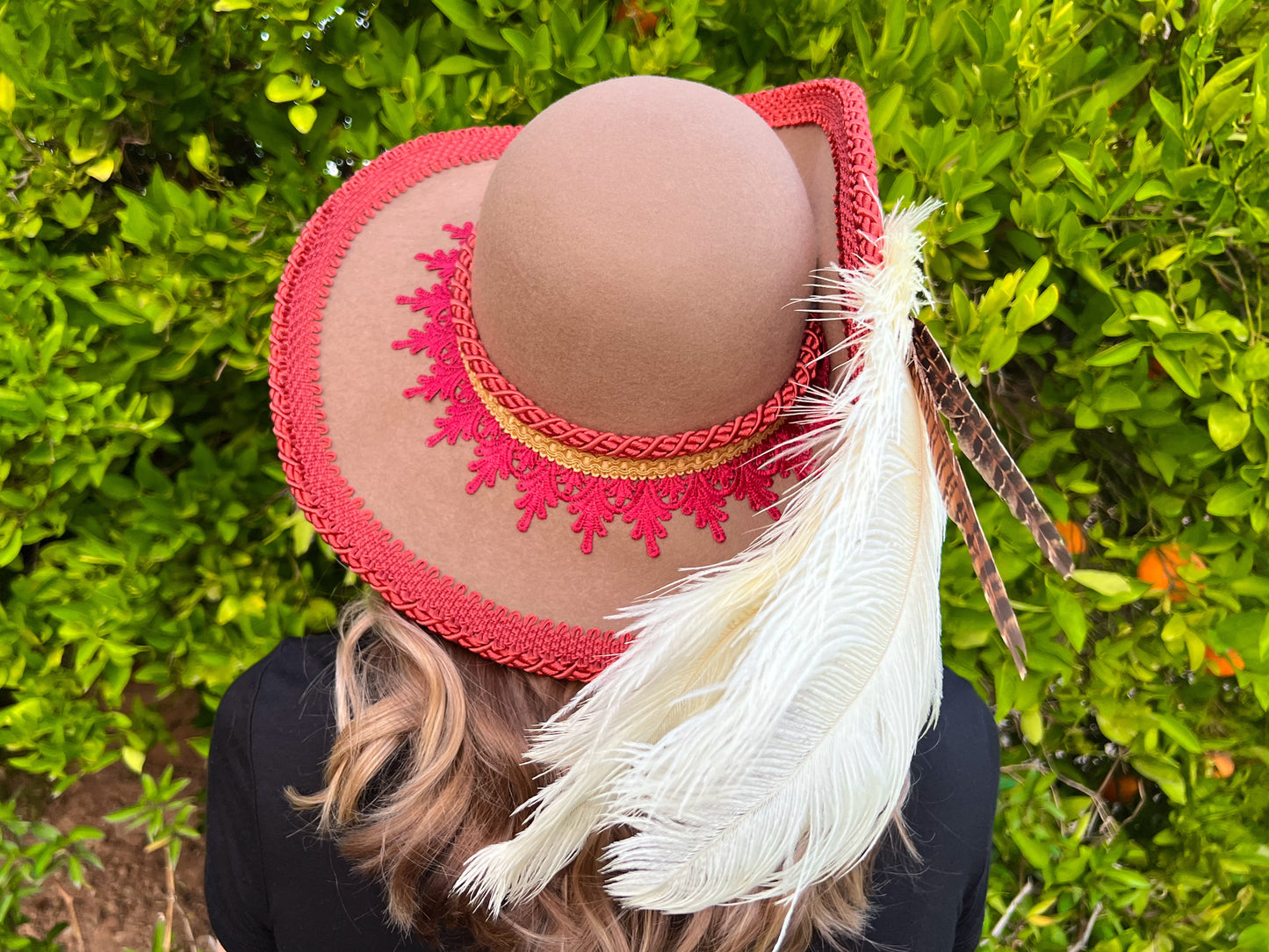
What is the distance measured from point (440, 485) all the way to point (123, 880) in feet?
6.62

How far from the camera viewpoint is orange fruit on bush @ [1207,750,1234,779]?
183cm

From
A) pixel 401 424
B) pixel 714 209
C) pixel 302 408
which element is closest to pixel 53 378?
pixel 302 408

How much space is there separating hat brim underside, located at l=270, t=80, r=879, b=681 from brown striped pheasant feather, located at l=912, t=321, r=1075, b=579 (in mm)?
165

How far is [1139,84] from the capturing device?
5.47 ft

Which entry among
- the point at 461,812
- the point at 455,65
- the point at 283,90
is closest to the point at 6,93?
the point at 283,90

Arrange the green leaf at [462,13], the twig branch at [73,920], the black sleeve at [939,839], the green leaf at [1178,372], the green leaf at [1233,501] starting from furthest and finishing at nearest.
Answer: the twig branch at [73,920] → the green leaf at [462,13] → the green leaf at [1233,501] → the green leaf at [1178,372] → the black sleeve at [939,839]

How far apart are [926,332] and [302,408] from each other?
86 centimetres

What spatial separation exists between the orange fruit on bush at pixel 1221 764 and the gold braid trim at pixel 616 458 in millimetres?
1476

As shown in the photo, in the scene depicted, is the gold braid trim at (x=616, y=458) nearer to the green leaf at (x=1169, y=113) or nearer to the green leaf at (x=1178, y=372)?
the green leaf at (x=1178, y=372)

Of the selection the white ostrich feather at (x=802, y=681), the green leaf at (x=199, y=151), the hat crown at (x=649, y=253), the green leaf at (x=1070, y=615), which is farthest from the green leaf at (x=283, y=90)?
the green leaf at (x=1070, y=615)

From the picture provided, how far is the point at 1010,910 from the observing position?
1783mm

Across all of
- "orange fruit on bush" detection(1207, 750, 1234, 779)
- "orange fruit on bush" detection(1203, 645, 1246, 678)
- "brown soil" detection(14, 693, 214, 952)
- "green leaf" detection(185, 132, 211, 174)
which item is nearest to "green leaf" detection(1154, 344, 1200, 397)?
"orange fruit on bush" detection(1203, 645, 1246, 678)

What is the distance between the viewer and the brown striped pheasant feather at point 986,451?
2.99 ft

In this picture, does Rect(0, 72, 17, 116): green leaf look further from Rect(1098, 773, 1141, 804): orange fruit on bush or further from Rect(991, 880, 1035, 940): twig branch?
Rect(1098, 773, 1141, 804): orange fruit on bush
